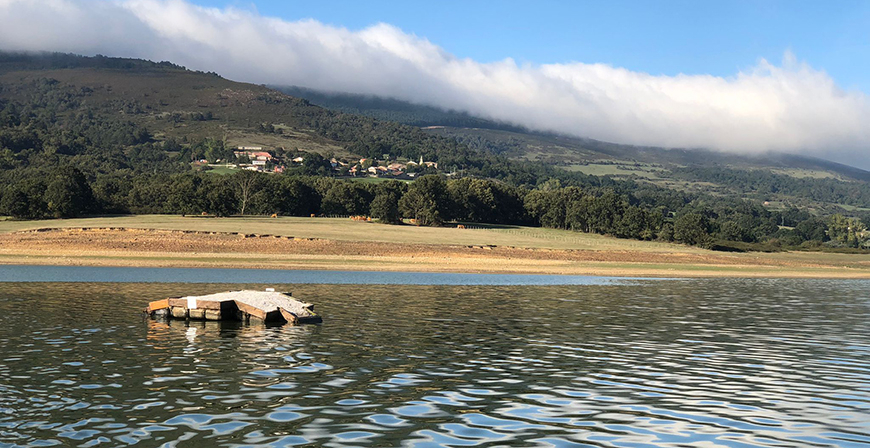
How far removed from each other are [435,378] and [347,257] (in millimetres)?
78893

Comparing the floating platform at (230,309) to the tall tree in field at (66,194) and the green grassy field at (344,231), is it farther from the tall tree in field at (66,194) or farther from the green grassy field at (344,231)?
Answer: the tall tree in field at (66,194)

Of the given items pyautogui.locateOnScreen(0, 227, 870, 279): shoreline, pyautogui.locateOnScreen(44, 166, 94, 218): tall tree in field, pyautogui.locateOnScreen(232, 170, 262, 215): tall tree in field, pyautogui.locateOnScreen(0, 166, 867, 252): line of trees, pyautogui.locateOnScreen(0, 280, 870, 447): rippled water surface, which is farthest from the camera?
pyautogui.locateOnScreen(232, 170, 262, 215): tall tree in field

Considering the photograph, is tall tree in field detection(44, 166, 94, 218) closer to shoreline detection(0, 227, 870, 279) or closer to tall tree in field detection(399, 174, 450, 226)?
shoreline detection(0, 227, 870, 279)

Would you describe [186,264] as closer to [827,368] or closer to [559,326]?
[559,326]

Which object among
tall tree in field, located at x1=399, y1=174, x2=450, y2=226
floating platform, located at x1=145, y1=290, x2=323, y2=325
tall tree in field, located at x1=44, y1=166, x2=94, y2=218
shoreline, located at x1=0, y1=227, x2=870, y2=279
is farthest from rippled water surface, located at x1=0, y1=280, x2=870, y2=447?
tall tree in field, located at x1=399, y1=174, x2=450, y2=226

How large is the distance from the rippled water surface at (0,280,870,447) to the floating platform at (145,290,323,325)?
107 centimetres

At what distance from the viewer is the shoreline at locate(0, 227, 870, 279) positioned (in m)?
90.2

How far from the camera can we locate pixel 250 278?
71.6 metres

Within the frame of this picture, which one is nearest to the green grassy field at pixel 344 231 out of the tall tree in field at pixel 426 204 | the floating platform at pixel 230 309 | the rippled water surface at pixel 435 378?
the tall tree in field at pixel 426 204

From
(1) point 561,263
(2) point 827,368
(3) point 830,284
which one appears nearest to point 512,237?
(1) point 561,263

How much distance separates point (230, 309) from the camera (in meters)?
41.8

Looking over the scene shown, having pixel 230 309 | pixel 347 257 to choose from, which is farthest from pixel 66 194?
pixel 230 309

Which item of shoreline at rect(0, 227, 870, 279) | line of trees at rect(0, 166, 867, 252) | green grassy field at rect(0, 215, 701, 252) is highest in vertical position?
line of trees at rect(0, 166, 867, 252)

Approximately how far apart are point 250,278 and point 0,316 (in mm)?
33101
